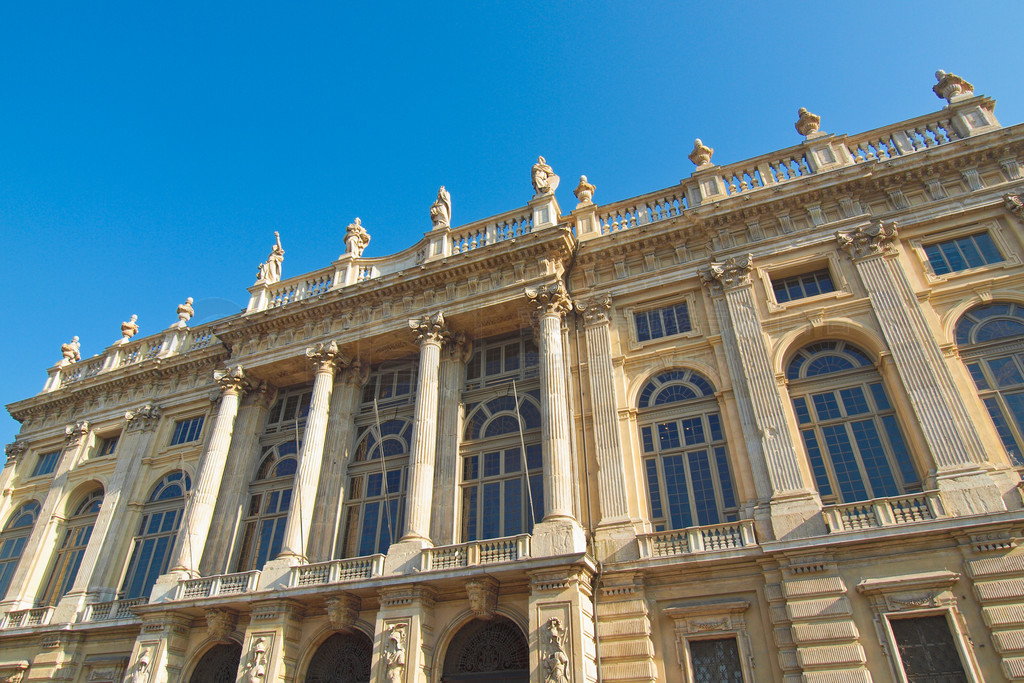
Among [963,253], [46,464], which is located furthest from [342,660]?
[963,253]

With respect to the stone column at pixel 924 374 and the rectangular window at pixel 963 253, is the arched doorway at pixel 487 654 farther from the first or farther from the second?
the rectangular window at pixel 963 253

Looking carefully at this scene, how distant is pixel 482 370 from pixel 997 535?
14.6m

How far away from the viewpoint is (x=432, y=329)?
22.2m

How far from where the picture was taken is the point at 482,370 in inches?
893

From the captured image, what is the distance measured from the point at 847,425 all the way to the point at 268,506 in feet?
61.0

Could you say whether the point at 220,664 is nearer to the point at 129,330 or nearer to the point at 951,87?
the point at 129,330

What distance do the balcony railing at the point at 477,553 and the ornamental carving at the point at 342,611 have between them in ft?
8.39

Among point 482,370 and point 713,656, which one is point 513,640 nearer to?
point 713,656

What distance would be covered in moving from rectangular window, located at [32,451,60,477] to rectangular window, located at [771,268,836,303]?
30597 mm

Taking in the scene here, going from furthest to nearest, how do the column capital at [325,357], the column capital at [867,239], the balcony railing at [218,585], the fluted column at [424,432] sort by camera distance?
the column capital at [325,357]
the balcony railing at [218,585]
the column capital at [867,239]
the fluted column at [424,432]

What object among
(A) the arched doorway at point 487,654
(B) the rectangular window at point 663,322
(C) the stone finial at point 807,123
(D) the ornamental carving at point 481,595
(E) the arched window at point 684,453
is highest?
(C) the stone finial at point 807,123

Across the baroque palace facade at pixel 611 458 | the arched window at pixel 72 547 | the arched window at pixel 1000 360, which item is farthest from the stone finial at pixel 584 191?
the arched window at pixel 72 547

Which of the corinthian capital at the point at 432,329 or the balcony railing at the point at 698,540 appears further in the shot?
the corinthian capital at the point at 432,329

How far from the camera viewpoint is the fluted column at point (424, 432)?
18.6 m
